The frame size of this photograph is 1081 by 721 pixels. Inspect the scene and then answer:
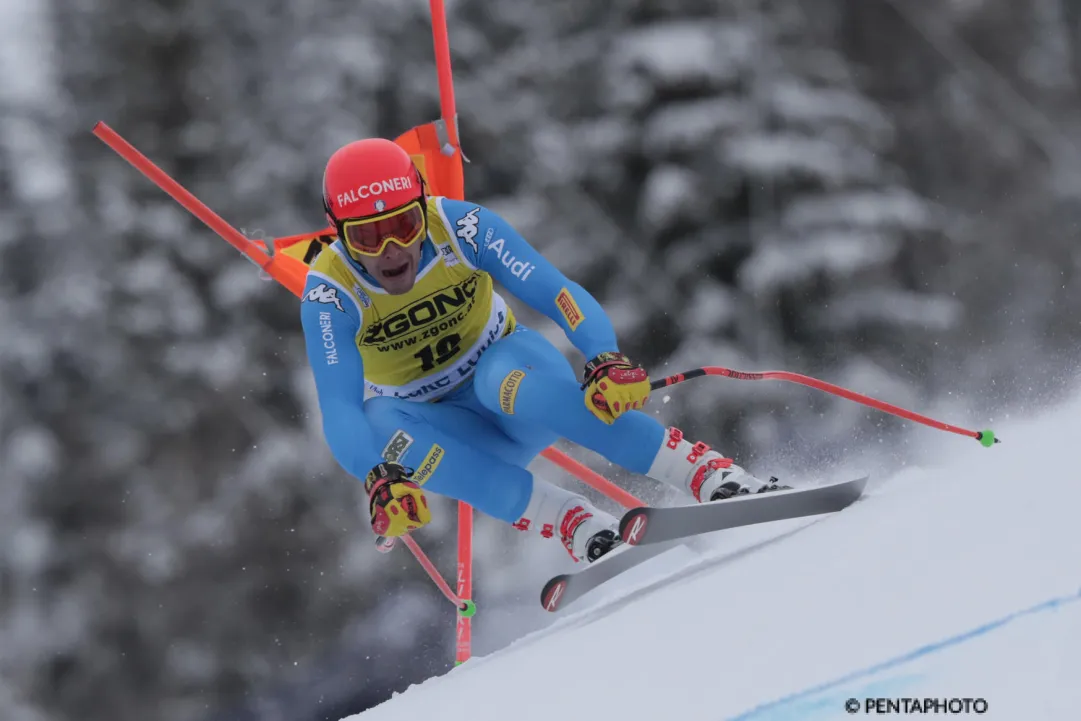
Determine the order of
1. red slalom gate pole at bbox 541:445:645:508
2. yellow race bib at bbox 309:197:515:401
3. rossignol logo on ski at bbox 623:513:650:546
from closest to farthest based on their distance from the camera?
rossignol logo on ski at bbox 623:513:650:546 < yellow race bib at bbox 309:197:515:401 < red slalom gate pole at bbox 541:445:645:508

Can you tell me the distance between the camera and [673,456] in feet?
10.5

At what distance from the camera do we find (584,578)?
2973mm

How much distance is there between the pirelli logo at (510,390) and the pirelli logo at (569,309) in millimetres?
211

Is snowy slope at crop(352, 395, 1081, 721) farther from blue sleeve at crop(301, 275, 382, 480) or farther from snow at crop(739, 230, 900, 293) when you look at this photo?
snow at crop(739, 230, 900, 293)

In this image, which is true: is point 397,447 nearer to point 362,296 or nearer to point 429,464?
point 429,464

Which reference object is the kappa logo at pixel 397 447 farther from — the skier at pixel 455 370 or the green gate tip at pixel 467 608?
the green gate tip at pixel 467 608

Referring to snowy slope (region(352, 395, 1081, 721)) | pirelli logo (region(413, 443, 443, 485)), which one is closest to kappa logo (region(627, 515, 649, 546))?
snowy slope (region(352, 395, 1081, 721))

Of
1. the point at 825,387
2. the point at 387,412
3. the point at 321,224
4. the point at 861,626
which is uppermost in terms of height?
the point at 321,224

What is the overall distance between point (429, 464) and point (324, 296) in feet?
1.85

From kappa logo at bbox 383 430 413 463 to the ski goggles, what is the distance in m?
0.53

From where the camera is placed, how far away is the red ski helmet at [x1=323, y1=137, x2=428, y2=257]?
3021 mm

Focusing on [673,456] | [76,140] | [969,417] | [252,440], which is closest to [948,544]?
[673,456]

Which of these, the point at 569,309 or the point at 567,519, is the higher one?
the point at 569,309

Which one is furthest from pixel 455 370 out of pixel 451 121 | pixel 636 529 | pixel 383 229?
pixel 451 121
